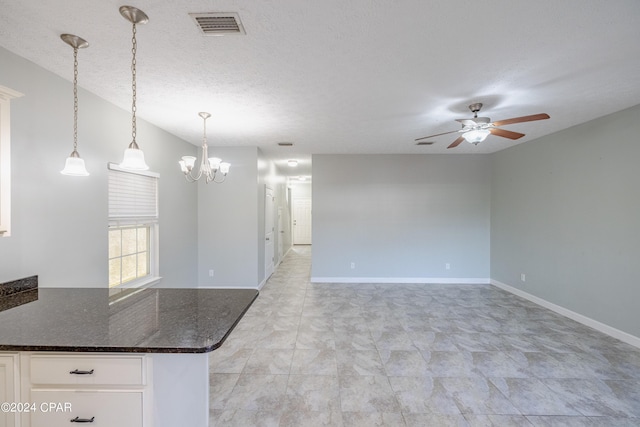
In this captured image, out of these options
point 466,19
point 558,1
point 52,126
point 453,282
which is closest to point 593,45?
point 558,1

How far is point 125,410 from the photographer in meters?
1.22

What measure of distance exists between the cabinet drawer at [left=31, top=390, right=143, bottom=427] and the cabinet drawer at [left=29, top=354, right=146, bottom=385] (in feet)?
0.21

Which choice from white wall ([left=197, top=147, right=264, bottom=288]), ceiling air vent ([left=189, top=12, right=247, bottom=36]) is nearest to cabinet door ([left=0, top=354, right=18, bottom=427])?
ceiling air vent ([left=189, top=12, right=247, bottom=36])

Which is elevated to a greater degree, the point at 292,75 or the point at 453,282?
the point at 292,75

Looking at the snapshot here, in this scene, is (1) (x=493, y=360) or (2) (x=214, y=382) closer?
(2) (x=214, y=382)

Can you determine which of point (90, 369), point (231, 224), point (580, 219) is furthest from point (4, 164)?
point (580, 219)

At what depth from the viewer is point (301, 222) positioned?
11.6 meters

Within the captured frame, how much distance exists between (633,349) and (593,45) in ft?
10.2

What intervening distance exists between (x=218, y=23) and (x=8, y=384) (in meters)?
2.12

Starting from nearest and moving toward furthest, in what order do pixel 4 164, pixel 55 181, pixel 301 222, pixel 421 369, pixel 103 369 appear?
pixel 103 369 < pixel 4 164 < pixel 55 181 < pixel 421 369 < pixel 301 222

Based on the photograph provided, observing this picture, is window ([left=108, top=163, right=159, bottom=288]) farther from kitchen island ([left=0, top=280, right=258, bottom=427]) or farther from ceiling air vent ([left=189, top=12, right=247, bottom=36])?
ceiling air vent ([left=189, top=12, right=247, bottom=36])

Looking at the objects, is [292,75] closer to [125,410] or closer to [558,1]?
[558,1]

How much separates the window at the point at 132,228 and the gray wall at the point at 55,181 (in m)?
0.21

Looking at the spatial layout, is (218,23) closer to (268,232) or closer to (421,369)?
(421,369)
